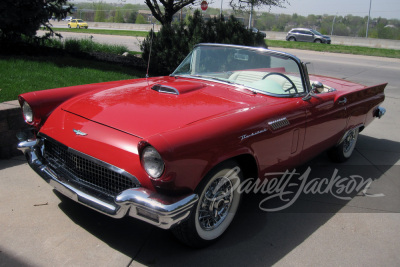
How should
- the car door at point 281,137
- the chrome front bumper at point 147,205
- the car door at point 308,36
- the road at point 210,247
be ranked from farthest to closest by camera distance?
the car door at point 308,36
the car door at point 281,137
the road at point 210,247
the chrome front bumper at point 147,205

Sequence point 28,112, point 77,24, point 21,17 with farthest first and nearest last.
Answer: point 77,24, point 21,17, point 28,112

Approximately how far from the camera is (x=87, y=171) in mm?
2729

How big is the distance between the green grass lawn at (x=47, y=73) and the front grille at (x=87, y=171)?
238 centimetres

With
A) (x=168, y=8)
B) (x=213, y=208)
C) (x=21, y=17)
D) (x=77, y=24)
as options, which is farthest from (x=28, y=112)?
(x=77, y=24)

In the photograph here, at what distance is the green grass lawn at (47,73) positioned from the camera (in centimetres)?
550

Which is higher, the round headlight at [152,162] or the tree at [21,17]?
the tree at [21,17]

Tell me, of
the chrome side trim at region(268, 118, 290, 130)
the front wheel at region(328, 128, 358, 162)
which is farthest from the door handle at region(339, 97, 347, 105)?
the chrome side trim at region(268, 118, 290, 130)

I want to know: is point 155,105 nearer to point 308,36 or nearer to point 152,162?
point 152,162

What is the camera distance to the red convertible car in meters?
2.40

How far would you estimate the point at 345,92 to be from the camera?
13.9 feet

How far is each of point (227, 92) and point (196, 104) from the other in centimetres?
52

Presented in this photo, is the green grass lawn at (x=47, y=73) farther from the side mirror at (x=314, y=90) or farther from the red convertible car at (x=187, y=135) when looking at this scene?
the side mirror at (x=314, y=90)

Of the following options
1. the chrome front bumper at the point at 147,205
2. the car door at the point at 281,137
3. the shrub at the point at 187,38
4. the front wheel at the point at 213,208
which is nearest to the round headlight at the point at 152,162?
the chrome front bumper at the point at 147,205

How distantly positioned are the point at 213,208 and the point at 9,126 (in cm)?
271
